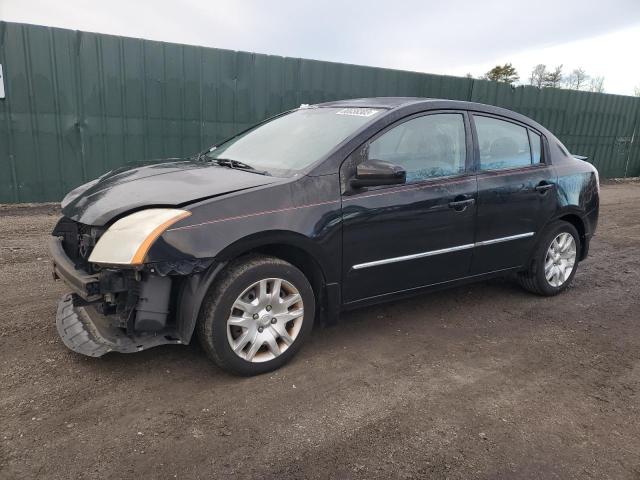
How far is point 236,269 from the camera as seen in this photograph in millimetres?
2891

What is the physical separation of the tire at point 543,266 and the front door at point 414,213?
956 mm

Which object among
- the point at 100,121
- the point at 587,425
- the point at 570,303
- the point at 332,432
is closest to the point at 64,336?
the point at 332,432

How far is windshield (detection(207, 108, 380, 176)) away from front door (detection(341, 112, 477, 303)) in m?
0.24

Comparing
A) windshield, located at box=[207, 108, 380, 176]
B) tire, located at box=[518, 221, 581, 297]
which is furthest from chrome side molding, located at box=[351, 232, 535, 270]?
windshield, located at box=[207, 108, 380, 176]

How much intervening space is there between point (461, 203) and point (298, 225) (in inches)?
55.4

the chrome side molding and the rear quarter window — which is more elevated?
the rear quarter window

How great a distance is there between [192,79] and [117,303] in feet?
23.3

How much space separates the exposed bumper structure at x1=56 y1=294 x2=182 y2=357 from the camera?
110 inches

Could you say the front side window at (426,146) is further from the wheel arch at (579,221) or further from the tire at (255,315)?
the wheel arch at (579,221)

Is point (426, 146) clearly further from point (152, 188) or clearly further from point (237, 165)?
point (152, 188)

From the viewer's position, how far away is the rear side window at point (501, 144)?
13.1 feet

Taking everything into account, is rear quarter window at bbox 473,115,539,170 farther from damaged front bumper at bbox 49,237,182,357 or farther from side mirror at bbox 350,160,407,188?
damaged front bumper at bbox 49,237,182,357

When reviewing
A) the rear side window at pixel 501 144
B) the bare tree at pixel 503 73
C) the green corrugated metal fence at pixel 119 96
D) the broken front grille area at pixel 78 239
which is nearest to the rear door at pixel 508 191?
the rear side window at pixel 501 144

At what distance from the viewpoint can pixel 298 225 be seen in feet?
9.88
